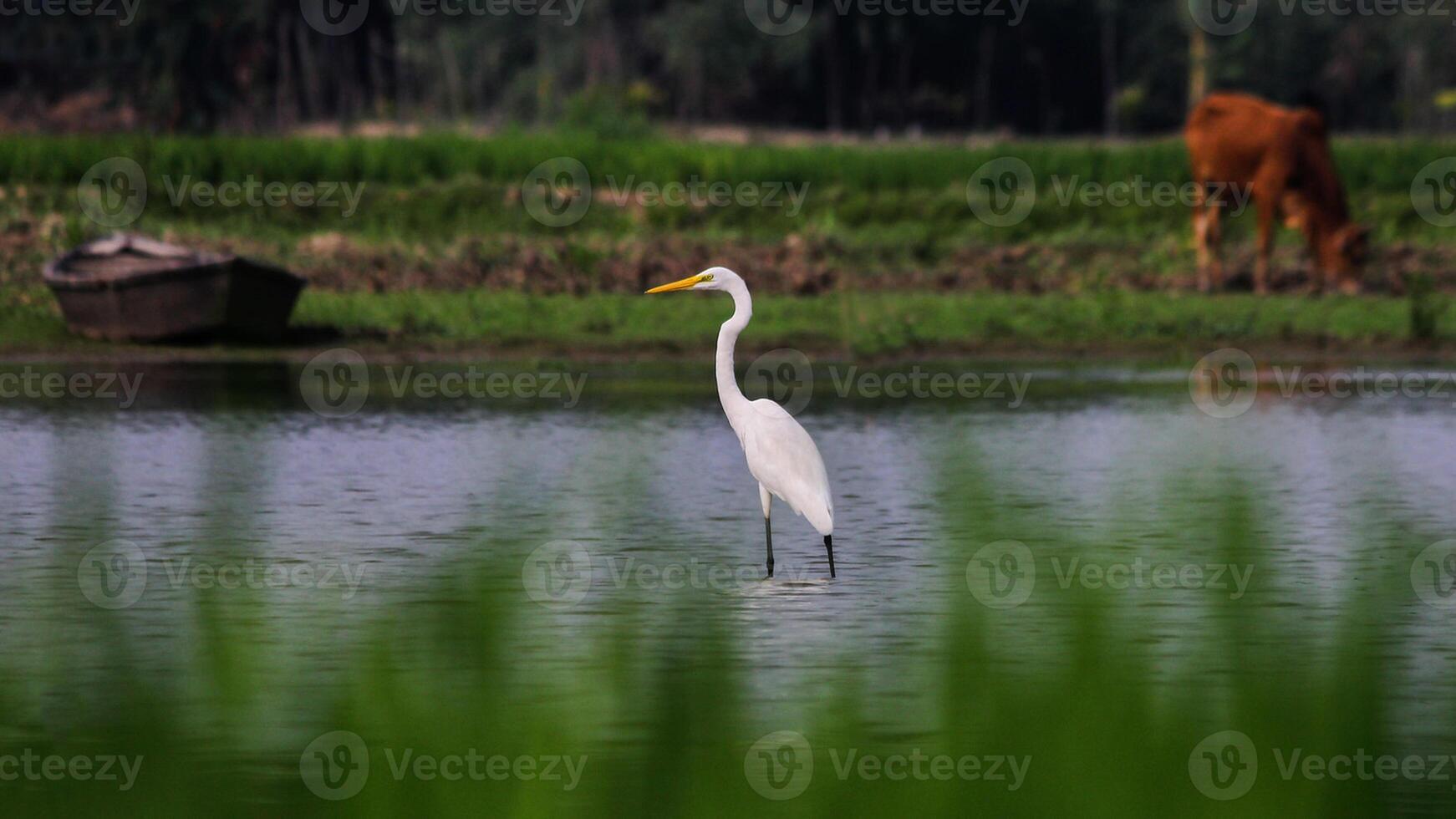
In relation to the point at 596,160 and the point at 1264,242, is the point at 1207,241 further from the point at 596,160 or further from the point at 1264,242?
the point at 596,160

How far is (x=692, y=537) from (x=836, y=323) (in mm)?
15293

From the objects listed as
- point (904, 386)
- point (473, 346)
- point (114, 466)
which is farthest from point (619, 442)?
point (473, 346)

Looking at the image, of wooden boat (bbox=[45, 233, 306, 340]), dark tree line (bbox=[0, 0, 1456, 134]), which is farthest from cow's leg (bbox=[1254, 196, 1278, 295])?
dark tree line (bbox=[0, 0, 1456, 134])

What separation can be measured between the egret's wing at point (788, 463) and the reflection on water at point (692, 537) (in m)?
0.45

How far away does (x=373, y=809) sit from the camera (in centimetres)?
678

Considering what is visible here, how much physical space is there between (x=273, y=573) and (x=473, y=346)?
1555cm

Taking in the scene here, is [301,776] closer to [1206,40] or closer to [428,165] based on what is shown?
[428,165]

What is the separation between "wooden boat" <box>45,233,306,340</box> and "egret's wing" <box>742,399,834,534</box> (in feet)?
50.1

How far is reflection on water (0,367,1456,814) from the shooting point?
997cm

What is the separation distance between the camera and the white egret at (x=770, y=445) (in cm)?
1192

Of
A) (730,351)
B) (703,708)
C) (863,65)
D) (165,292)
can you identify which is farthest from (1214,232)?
(863,65)

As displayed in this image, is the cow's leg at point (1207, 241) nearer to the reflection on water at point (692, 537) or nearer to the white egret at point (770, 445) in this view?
the reflection on water at point (692, 537)

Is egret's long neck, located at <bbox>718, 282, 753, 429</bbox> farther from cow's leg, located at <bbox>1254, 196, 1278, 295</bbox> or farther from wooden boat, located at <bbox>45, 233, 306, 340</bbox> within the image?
cow's leg, located at <bbox>1254, 196, 1278, 295</bbox>

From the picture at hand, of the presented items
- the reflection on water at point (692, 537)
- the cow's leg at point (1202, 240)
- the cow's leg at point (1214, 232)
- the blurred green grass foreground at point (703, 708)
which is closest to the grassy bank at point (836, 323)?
the cow's leg at point (1202, 240)
